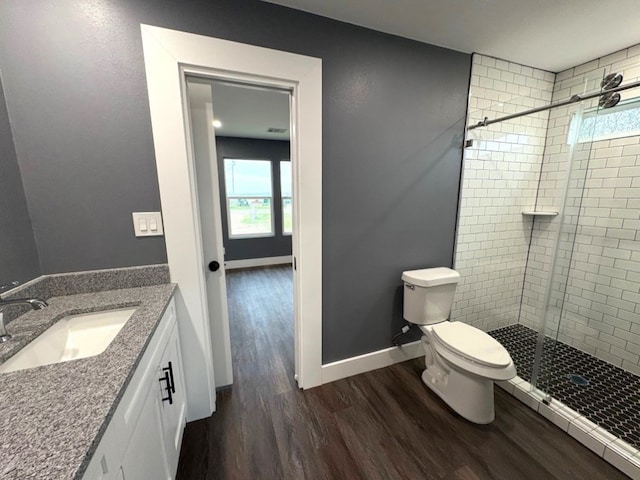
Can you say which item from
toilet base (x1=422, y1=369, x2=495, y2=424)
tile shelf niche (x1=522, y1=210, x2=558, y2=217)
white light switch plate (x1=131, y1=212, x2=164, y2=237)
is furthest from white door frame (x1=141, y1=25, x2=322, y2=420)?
tile shelf niche (x1=522, y1=210, x2=558, y2=217)

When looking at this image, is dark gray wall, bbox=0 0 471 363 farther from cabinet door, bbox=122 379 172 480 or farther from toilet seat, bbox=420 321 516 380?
cabinet door, bbox=122 379 172 480

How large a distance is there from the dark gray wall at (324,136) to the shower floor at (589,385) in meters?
1.02

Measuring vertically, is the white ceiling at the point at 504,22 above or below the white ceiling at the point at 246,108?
above

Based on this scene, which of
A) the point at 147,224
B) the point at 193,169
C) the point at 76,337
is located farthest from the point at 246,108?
the point at 76,337

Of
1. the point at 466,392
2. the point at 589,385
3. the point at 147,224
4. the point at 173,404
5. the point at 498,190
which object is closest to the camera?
the point at 173,404

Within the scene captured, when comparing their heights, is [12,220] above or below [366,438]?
above

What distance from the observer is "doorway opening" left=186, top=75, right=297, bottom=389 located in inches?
62.2

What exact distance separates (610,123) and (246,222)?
4.85 m

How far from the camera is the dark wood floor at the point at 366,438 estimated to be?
1.35 m

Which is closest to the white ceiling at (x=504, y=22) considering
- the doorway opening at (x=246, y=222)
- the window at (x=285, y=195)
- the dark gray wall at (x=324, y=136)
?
the dark gray wall at (x=324, y=136)

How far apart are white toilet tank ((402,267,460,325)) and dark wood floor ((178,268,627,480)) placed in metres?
0.52

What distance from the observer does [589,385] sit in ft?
6.11

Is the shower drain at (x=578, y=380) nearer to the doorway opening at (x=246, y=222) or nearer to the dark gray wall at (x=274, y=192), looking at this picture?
the doorway opening at (x=246, y=222)

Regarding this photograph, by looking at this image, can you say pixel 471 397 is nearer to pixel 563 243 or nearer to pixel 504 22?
pixel 563 243
